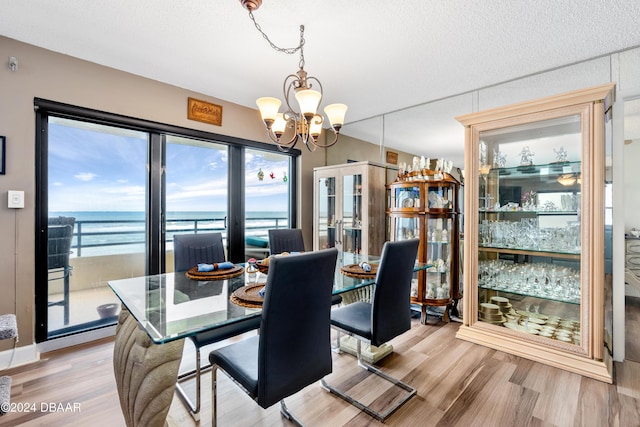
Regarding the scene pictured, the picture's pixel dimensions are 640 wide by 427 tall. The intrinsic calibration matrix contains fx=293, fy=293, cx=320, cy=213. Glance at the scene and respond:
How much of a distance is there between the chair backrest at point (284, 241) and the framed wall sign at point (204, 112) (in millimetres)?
1513

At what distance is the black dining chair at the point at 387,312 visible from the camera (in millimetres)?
1762

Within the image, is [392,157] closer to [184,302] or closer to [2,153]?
[184,302]

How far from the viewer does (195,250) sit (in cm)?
256

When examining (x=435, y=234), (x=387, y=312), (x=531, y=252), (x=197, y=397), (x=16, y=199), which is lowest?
(x=197, y=397)

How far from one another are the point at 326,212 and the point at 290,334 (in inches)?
115

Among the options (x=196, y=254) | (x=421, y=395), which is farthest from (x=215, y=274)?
(x=421, y=395)

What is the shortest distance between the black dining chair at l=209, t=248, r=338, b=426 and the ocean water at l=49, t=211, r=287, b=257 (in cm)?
213

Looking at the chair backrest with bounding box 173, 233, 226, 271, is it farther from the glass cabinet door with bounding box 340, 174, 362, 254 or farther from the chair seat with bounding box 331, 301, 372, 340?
the glass cabinet door with bounding box 340, 174, 362, 254

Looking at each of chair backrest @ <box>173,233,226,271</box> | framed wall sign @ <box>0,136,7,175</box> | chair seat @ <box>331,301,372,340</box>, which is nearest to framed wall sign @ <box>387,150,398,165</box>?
chair seat @ <box>331,301,372,340</box>

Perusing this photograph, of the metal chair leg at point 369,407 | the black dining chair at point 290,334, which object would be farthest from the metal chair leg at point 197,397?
the metal chair leg at point 369,407

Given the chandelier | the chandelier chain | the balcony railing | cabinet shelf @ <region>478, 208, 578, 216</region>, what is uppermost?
the chandelier chain

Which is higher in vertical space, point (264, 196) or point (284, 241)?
point (264, 196)

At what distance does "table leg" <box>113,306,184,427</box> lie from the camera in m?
1.32

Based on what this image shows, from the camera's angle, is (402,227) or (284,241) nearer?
(284,241)
